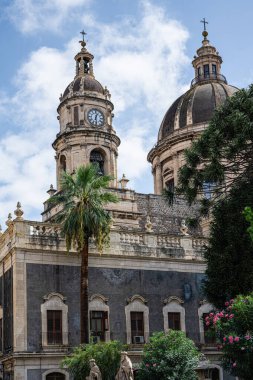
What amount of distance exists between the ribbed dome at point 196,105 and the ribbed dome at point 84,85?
40.5ft

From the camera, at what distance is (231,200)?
106 feet

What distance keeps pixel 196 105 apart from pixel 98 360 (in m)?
32.9

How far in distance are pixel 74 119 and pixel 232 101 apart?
1745 cm

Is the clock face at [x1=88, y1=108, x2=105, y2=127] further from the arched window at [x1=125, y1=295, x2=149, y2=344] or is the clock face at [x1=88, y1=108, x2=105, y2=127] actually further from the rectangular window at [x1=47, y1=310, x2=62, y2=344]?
the rectangular window at [x1=47, y1=310, x2=62, y2=344]

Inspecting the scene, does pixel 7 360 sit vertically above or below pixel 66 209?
below

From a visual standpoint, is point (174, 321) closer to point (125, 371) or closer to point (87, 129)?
point (125, 371)

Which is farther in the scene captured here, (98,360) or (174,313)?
(174,313)

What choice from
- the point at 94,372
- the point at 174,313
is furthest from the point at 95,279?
the point at 94,372

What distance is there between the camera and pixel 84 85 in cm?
4881

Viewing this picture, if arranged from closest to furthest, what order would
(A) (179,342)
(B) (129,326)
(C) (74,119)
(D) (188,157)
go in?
(A) (179,342) < (D) (188,157) < (B) (129,326) < (C) (74,119)

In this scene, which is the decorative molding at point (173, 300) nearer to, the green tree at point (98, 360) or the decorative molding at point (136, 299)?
the decorative molding at point (136, 299)

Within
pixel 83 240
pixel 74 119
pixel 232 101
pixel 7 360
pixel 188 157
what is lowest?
pixel 7 360

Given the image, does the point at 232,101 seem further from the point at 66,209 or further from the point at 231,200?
the point at 66,209

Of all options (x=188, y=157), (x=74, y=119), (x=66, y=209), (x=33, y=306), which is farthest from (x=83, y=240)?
(x=74, y=119)
